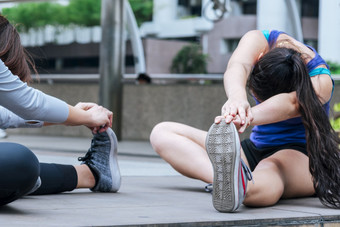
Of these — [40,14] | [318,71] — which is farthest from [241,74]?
[40,14]

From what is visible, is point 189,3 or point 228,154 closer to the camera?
point 228,154

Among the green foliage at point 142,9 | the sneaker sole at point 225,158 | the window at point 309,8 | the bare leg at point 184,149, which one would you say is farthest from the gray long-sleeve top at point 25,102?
the green foliage at point 142,9

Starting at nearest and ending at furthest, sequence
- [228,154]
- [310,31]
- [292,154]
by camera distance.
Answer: [228,154] < [292,154] < [310,31]

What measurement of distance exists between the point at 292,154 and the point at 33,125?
150 centimetres

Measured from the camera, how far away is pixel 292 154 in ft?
13.0

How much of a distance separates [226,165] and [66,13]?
198ft

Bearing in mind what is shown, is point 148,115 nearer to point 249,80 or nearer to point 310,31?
point 249,80

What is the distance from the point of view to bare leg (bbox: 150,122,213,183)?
4117 millimetres

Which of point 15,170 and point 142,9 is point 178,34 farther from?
point 15,170

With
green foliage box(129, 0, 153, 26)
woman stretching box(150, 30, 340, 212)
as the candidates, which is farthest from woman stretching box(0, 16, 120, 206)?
green foliage box(129, 0, 153, 26)

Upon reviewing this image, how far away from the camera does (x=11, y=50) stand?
10.0 ft

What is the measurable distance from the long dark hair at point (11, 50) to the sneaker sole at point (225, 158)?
92 cm

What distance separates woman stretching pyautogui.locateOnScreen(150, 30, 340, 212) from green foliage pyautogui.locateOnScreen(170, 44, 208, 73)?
4136 cm

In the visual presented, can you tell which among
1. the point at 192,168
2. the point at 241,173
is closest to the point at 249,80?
the point at 192,168
